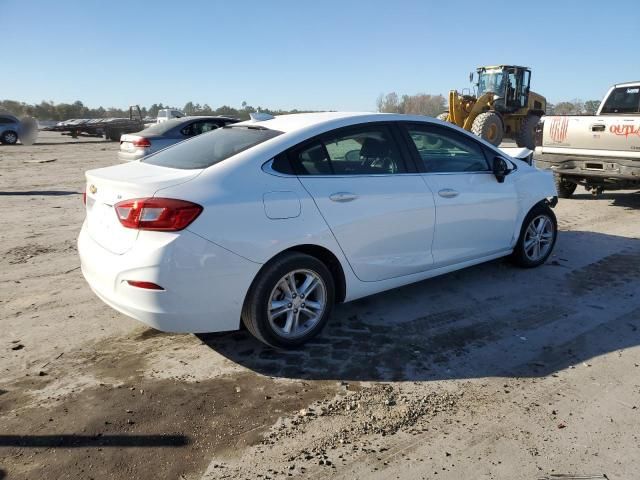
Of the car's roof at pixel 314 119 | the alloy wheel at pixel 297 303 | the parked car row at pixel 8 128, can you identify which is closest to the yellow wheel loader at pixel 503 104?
the car's roof at pixel 314 119

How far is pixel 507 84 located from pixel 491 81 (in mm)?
571

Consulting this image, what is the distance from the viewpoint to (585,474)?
2535mm

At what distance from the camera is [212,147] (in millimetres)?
3939

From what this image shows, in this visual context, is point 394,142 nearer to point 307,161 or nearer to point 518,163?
point 307,161

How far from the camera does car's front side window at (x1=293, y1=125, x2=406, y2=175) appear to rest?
380 cm

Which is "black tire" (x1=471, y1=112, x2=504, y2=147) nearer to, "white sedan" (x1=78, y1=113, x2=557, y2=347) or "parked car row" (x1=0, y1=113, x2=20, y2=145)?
"white sedan" (x1=78, y1=113, x2=557, y2=347)

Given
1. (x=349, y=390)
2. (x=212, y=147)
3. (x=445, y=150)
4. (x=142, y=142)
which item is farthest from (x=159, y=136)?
(x=349, y=390)

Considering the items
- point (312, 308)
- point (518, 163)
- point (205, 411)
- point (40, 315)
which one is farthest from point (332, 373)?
point (518, 163)

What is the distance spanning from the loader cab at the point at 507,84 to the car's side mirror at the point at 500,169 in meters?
14.4

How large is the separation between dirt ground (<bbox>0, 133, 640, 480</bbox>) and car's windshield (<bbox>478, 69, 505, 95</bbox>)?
15.2 m

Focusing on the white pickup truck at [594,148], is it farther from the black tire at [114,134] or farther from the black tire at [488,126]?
the black tire at [114,134]

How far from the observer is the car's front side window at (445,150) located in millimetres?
4492

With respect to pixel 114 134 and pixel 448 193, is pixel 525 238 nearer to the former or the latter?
pixel 448 193

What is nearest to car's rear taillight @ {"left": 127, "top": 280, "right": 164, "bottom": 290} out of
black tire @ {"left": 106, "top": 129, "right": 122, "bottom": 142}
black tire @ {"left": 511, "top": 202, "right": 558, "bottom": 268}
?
black tire @ {"left": 511, "top": 202, "right": 558, "bottom": 268}
